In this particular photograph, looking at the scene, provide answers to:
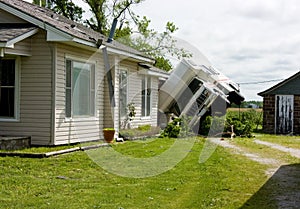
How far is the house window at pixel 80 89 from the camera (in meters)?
12.4

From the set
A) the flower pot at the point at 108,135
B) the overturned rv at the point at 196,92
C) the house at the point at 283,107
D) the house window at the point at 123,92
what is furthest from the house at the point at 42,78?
the house at the point at 283,107

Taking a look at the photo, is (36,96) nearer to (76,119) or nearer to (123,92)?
(76,119)

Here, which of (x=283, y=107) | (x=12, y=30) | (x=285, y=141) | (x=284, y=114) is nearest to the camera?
(x=12, y=30)

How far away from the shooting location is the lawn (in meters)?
6.27

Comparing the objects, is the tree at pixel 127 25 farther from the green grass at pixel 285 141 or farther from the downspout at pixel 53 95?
the downspout at pixel 53 95

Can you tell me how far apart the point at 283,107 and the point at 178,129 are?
8.84 meters

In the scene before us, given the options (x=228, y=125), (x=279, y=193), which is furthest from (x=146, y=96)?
(x=279, y=193)

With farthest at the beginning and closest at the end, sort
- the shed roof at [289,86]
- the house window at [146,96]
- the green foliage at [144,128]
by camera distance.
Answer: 1. the shed roof at [289,86]
2. the house window at [146,96]
3. the green foliage at [144,128]

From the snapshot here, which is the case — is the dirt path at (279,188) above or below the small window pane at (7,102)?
below

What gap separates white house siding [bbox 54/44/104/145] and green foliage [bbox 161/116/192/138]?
4053mm

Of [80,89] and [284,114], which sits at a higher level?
[80,89]

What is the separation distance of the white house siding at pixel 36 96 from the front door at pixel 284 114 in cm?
1576

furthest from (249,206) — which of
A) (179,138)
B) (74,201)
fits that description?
(179,138)

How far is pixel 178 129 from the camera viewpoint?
696 inches
